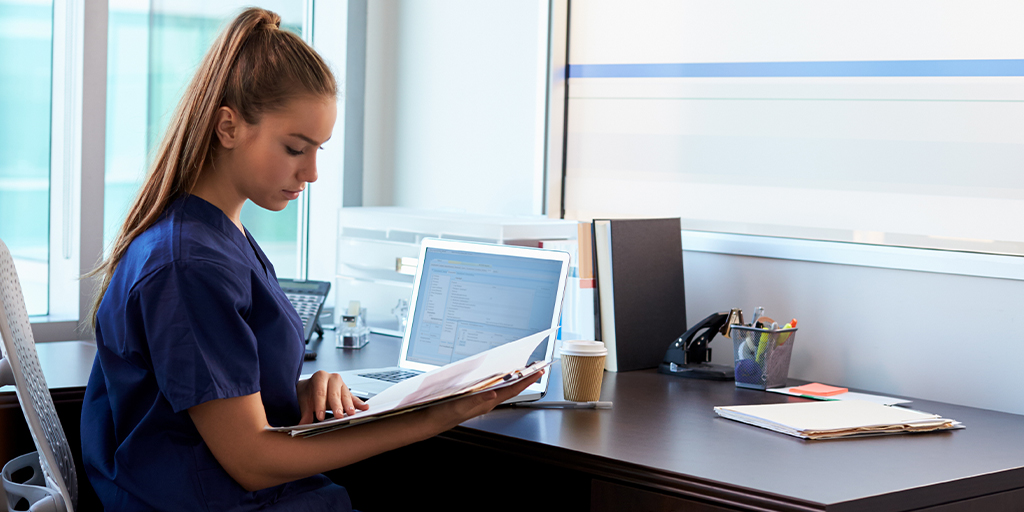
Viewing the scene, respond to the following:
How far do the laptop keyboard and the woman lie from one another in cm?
42

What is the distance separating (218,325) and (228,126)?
258 mm

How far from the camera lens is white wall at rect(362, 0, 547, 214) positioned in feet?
7.84

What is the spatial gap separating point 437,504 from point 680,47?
1.10m

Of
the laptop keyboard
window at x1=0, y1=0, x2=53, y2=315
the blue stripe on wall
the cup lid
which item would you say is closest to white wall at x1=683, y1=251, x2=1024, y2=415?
the blue stripe on wall

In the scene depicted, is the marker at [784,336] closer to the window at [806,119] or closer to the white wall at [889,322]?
the white wall at [889,322]

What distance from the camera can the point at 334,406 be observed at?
138 cm

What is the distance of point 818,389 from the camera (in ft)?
5.84

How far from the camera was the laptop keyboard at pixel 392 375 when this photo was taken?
1.76m

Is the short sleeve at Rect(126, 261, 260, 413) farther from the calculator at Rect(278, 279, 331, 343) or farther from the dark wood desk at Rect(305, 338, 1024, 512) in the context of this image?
the calculator at Rect(278, 279, 331, 343)

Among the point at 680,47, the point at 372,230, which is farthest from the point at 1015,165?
the point at 372,230

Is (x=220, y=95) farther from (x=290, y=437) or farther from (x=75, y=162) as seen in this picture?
(x=75, y=162)

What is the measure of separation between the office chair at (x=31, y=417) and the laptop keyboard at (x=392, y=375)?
0.55 metres

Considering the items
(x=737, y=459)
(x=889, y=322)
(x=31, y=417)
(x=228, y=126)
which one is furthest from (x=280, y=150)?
(x=889, y=322)

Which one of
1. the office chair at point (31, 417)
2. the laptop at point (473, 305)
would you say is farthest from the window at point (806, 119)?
the office chair at point (31, 417)
